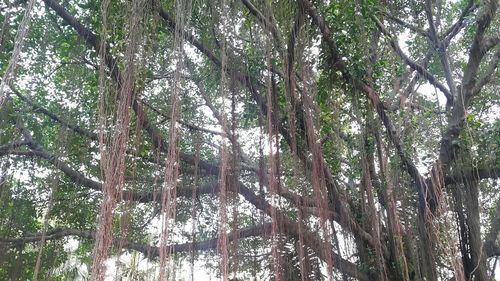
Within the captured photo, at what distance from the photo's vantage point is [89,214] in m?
3.96

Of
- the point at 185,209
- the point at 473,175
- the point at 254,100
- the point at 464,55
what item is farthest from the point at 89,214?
the point at 464,55

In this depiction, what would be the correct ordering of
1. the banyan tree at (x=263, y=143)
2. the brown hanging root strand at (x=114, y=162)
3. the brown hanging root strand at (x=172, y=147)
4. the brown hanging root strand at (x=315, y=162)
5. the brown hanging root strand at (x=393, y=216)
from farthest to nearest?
the brown hanging root strand at (x=393, y=216) → the banyan tree at (x=263, y=143) → the brown hanging root strand at (x=315, y=162) → the brown hanging root strand at (x=172, y=147) → the brown hanging root strand at (x=114, y=162)

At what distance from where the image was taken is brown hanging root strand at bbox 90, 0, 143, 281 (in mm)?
1546

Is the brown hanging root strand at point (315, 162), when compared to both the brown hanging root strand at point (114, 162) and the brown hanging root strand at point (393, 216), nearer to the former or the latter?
the brown hanging root strand at point (393, 216)

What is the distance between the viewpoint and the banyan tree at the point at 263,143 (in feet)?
9.00

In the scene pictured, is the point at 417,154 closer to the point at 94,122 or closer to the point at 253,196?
the point at 253,196

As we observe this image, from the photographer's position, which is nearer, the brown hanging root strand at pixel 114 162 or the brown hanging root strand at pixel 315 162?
the brown hanging root strand at pixel 114 162

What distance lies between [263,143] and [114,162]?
133cm

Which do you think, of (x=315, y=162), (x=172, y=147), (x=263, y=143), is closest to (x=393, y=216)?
(x=315, y=162)

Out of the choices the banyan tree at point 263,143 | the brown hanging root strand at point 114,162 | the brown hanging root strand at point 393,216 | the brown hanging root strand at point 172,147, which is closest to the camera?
the brown hanging root strand at point 114,162

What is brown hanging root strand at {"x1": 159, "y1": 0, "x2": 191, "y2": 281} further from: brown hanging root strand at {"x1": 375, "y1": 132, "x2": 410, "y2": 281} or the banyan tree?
brown hanging root strand at {"x1": 375, "y1": 132, "x2": 410, "y2": 281}

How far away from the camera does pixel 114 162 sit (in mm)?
1784

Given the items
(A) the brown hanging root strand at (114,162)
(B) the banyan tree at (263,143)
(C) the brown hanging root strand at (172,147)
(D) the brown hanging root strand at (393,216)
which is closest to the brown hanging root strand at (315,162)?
(B) the banyan tree at (263,143)

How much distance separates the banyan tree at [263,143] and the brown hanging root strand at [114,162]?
0.58ft
